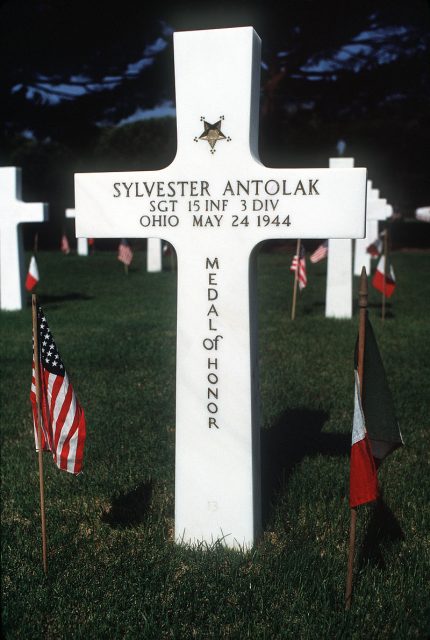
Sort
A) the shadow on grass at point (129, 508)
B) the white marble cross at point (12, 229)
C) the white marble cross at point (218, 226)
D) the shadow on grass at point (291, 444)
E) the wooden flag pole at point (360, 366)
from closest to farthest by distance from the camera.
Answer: the wooden flag pole at point (360, 366)
the white marble cross at point (218, 226)
the shadow on grass at point (129, 508)
the shadow on grass at point (291, 444)
the white marble cross at point (12, 229)

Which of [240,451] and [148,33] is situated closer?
[240,451]

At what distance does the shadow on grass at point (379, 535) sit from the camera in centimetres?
441

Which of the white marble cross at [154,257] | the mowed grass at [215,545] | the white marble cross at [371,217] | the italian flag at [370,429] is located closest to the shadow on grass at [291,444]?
the mowed grass at [215,545]

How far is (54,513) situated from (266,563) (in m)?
1.55

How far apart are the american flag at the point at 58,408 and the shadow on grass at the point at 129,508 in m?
0.67

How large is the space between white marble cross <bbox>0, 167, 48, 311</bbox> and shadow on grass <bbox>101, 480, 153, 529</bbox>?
9.23m

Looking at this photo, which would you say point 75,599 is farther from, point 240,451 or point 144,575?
point 240,451

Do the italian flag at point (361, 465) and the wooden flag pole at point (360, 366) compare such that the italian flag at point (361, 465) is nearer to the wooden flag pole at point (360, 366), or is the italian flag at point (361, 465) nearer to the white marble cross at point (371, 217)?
the wooden flag pole at point (360, 366)

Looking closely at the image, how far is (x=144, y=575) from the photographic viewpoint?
13.9 ft

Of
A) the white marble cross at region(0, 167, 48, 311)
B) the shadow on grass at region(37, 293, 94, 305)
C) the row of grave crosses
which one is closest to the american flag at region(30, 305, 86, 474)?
the row of grave crosses

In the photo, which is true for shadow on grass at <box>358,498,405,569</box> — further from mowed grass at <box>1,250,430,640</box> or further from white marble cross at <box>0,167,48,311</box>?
white marble cross at <box>0,167,48,311</box>

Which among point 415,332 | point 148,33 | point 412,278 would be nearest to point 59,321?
point 415,332

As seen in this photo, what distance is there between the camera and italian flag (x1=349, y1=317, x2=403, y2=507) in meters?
3.83

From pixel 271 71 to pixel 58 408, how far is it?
31.2m
